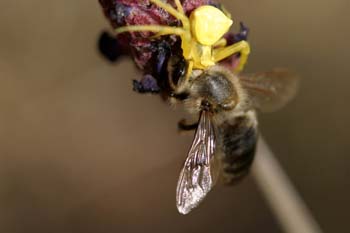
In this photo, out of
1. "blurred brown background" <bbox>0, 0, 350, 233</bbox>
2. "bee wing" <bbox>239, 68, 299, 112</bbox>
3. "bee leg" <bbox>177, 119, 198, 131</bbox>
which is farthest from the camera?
"blurred brown background" <bbox>0, 0, 350, 233</bbox>

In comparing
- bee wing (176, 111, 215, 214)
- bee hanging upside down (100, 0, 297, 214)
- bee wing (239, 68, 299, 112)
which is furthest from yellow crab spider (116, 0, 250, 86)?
bee wing (239, 68, 299, 112)

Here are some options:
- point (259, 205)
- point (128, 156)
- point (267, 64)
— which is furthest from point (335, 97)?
point (128, 156)

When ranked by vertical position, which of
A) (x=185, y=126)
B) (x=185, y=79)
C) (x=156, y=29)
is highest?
(x=156, y=29)

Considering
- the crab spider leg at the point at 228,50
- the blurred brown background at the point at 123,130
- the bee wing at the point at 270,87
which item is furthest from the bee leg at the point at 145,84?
the blurred brown background at the point at 123,130

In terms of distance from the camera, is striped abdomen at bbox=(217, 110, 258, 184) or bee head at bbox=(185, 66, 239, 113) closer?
bee head at bbox=(185, 66, 239, 113)

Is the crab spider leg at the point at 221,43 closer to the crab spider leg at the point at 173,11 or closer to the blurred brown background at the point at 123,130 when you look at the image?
the crab spider leg at the point at 173,11

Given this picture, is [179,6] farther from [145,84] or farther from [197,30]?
[145,84]

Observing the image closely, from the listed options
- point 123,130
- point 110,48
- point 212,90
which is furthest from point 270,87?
point 123,130

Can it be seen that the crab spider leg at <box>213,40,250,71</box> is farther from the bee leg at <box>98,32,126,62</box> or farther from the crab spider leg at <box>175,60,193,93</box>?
the bee leg at <box>98,32,126,62</box>
